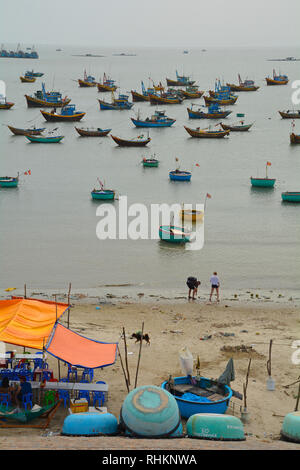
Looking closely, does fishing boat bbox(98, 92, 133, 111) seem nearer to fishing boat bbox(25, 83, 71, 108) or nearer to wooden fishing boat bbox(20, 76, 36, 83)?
fishing boat bbox(25, 83, 71, 108)

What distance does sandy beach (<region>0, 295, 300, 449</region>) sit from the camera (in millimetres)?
10609

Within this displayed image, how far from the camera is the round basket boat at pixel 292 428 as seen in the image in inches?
377

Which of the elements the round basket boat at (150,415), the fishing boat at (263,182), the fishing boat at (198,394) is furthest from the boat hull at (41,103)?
the round basket boat at (150,415)

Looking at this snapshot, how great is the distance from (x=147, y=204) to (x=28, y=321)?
69.1 feet

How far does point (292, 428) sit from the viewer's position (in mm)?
9625

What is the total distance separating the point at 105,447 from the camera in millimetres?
8422

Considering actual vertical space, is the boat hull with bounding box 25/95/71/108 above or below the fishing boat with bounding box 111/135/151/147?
above

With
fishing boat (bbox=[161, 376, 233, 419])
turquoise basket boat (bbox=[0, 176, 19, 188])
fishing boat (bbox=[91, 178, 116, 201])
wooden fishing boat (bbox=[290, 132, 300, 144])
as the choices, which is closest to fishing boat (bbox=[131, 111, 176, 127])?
wooden fishing boat (bbox=[290, 132, 300, 144])

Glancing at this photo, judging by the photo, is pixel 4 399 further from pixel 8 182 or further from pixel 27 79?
pixel 27 79

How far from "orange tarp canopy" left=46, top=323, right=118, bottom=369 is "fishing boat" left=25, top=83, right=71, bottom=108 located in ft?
209

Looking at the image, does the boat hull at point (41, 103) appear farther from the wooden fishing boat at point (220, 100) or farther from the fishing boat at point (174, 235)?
the fishing boat at point (174, 235)

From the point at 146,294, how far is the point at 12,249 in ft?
25.2
